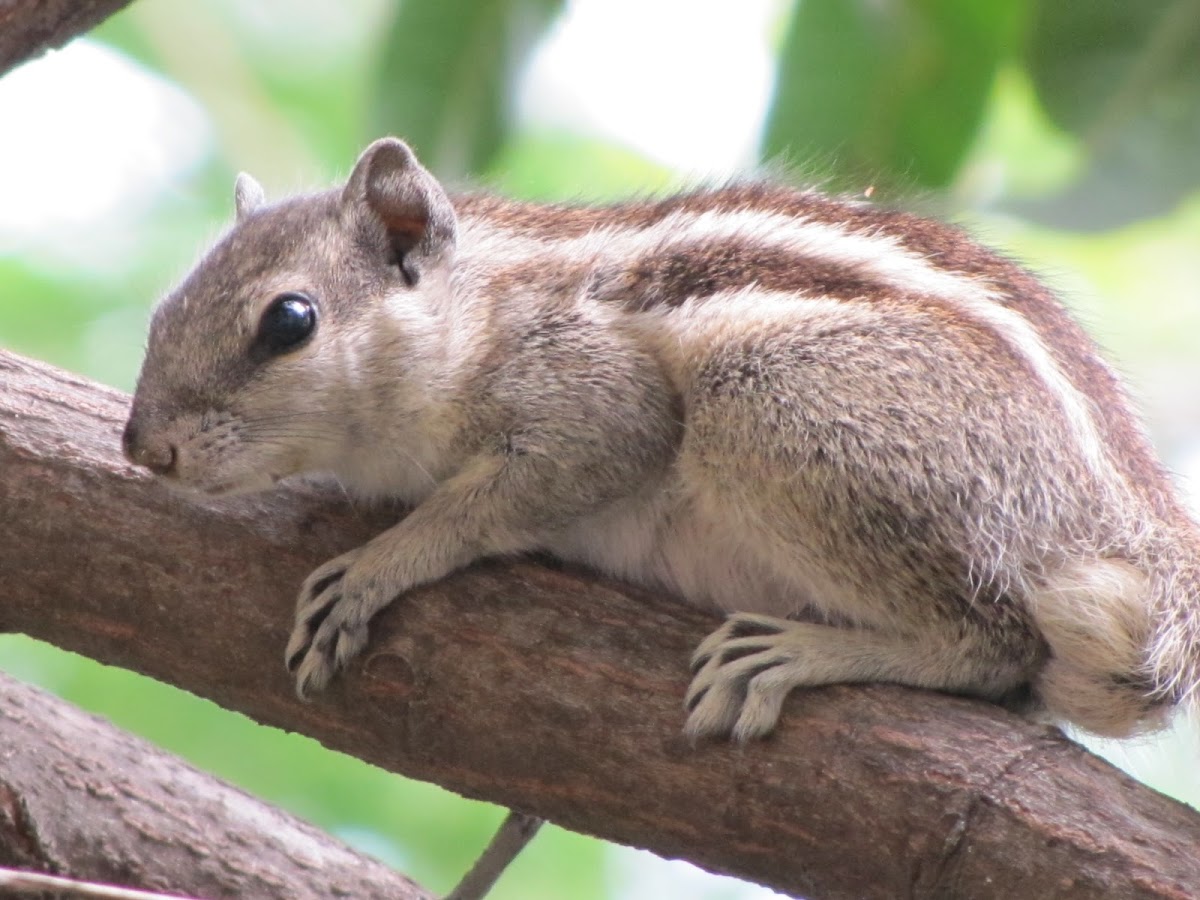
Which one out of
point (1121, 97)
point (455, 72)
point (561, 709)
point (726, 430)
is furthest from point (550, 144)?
point (561, 709)

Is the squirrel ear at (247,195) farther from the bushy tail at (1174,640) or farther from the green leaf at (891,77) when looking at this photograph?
the bushy tail at (1174,640)

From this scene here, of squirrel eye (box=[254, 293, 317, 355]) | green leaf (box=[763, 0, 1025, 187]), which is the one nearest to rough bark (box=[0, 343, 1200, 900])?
squirrel eye (box=[254, 293, 317, 355])

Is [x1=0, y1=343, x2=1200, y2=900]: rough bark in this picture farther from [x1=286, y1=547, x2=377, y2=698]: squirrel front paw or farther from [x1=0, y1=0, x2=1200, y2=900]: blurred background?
[x1=0, y1=0, x2=1200, y2=900]: blurred background

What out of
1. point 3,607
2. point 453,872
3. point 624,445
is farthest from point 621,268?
point 453,872

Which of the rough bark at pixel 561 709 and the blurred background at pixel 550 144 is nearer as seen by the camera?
the rough bark at pixel 561 709

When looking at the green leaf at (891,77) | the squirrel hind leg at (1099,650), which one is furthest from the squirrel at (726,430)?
the green leaf at (891,77)
